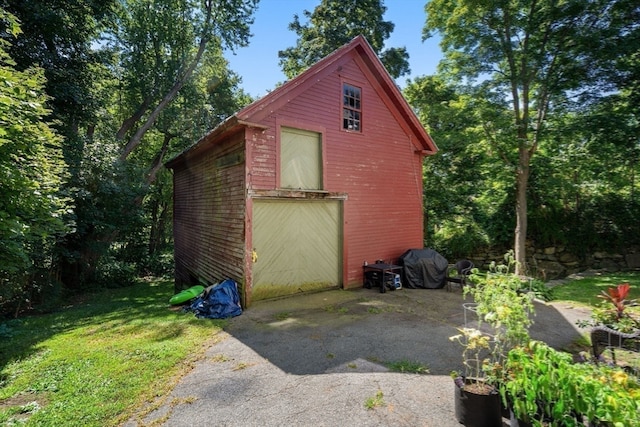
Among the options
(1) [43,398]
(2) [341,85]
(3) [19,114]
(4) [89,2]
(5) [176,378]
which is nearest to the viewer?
(1) [43,398]

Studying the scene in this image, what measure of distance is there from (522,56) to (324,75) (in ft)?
24.9

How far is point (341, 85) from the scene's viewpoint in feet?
28.4

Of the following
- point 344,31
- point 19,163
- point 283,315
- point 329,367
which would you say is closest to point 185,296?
point 283,315

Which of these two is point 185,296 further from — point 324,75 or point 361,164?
point 324,75

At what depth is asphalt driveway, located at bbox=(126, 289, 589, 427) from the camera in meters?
3.03

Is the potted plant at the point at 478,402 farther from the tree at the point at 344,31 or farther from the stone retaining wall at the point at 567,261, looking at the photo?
the tree at the point at 344,31

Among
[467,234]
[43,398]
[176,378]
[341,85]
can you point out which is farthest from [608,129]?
[43,398]

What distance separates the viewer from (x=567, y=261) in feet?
39.7

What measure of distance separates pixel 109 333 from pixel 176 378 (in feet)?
10.3

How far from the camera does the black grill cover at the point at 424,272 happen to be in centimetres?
882

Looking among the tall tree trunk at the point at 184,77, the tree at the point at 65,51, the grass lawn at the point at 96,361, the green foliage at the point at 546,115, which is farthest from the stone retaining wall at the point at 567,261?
the tree at the point at 65,51

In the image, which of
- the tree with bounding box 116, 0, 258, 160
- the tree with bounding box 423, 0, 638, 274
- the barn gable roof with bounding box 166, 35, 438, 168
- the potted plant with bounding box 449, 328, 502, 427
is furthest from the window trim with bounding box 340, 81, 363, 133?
the tree with bounding box 116, 0, 258, 160

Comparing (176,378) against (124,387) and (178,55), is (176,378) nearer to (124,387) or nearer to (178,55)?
(124,387)

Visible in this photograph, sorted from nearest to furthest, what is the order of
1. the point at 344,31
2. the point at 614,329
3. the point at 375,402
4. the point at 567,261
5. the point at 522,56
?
the point at 375,402
the point at 614,329
the point at 522,56
the point at 567,261
the point at 344,31
